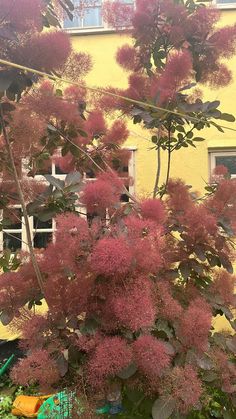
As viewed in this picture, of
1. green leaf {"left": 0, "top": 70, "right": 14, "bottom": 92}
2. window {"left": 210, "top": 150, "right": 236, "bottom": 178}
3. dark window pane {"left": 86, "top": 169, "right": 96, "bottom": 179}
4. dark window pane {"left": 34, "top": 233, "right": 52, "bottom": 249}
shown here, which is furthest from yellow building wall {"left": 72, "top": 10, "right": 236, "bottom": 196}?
green leaf {"left": 0, "top": 70, "right": 14, "bottom": 92}

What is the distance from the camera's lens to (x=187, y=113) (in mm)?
2613

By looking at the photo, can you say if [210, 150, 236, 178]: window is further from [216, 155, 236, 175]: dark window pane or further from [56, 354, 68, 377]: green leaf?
[56, 354, 68, 377]: green leaf

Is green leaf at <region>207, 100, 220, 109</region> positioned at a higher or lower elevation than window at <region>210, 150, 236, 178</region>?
higher

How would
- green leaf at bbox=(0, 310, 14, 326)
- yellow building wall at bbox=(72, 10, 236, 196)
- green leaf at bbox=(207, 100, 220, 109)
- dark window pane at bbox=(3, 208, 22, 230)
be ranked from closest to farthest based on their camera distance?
green leaf at bbox=(0, 310, 14, 326)
green leaf at bbox=(207, 100, 220, 109)
dark window pane at bbox=(3, 208, 22, 230)
yellow building wall at bbox=(72, 10, 236, 196)

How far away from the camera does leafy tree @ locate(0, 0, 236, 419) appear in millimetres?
1918

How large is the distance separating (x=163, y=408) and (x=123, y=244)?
2.20 feet

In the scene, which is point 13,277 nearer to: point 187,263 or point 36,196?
point 36,196

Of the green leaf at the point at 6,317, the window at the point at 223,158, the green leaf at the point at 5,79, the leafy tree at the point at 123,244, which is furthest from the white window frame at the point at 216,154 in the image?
the green leaf at the point at 6,317

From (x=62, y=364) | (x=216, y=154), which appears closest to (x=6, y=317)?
(x=62, y=364)

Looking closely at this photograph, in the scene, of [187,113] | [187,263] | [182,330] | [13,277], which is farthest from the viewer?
[187,113]

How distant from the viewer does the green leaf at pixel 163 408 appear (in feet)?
6.21

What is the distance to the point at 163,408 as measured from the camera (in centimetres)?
191

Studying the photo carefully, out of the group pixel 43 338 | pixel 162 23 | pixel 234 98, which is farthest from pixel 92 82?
pixel 43 338

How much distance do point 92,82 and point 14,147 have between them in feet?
10.1
